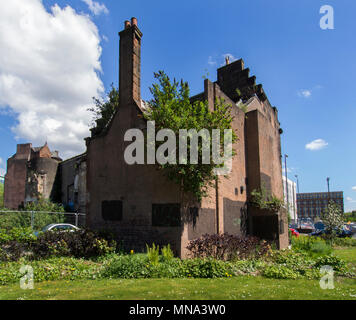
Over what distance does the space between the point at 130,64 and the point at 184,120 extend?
19.0 feet

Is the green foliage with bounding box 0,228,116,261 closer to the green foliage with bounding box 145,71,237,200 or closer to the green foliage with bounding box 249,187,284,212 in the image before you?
the green foliage with bounding box 145,71,237,200

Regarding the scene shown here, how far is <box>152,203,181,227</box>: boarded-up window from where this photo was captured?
11320mm

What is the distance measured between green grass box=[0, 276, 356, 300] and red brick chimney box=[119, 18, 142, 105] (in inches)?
360

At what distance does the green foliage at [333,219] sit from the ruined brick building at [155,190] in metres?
3.70

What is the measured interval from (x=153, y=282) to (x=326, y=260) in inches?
265

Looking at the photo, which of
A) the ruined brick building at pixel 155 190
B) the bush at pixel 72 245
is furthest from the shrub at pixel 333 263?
the bush at pixel 72 245

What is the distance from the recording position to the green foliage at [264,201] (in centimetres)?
1588

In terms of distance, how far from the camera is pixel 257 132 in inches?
699

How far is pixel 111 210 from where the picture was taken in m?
13.6

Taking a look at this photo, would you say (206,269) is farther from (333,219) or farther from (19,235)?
(333,219)
